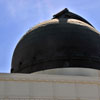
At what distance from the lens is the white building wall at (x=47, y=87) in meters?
9.08

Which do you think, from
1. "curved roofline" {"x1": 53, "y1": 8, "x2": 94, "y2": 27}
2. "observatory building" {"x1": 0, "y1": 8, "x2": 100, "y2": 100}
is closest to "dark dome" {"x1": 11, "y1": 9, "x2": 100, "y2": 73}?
"observatory building" {"x1": 0, "y1": 8, "x2": 100, "y2": 100}

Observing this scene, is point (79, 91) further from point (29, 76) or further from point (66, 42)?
point (66, 42)

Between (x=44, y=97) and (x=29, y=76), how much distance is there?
3.33 ft

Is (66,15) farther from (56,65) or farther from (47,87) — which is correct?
(47,87)

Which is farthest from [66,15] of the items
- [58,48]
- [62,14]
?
[58,48]

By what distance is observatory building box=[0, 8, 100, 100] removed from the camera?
930cm

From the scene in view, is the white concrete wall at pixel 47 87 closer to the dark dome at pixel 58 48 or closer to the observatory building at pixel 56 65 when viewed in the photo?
the observatory building at pixel 56 65

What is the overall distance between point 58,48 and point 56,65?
0.92 m

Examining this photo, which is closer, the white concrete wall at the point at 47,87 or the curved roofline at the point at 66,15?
the white concrete wall at the point at 47,87

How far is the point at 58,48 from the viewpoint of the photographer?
12484 mm

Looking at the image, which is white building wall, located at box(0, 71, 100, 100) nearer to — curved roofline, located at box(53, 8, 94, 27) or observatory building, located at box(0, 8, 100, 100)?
observatory building, located at box(0, 8, 100, 100)

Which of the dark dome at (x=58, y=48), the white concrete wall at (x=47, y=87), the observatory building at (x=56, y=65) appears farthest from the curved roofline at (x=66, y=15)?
the white concrete wall at (x=47, y=87)

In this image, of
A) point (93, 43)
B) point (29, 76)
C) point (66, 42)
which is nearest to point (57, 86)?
point (29, 76)

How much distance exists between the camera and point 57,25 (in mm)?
13664
